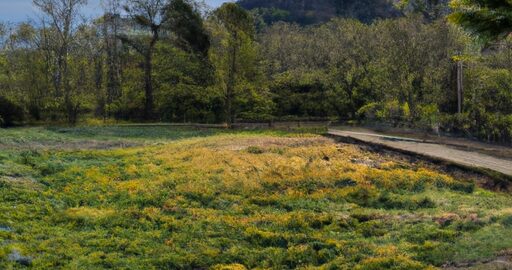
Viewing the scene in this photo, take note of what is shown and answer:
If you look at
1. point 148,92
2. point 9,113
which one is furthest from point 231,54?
point 9,113

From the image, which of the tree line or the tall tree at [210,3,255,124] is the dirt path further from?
the tall tree at [210,3,255,124]

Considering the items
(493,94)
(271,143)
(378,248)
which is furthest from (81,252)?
(493,94)

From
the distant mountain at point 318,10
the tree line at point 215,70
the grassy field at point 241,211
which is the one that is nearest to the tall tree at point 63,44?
the tree line at point 215,70

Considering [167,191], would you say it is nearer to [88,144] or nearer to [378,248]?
[378,248]

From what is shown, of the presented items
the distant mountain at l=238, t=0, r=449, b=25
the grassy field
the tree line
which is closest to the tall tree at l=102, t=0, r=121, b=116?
the tree line

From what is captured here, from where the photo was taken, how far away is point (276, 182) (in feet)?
66.1

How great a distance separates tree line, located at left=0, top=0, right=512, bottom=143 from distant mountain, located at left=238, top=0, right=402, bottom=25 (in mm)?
78388

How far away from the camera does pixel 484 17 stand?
500 inches

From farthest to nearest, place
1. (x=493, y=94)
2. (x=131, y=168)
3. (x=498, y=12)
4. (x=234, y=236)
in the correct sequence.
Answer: (x=493, y=94), (x=131, y=168), (x=234, y=236), (x=498, y=12)

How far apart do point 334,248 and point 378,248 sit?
3.36 feet

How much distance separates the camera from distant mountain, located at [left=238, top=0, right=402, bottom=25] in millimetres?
142000

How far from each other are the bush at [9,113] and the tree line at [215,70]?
0.30 ft

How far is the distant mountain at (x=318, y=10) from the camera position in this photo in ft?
466

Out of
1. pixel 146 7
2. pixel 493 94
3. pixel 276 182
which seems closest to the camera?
pixel 276 182
